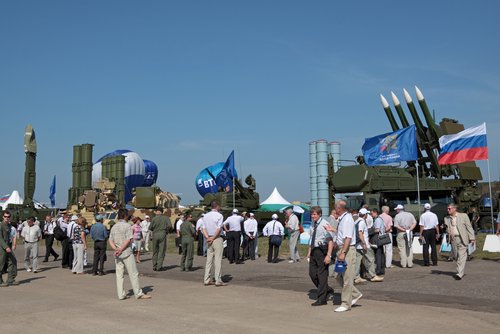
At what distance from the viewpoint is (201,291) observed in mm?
10250

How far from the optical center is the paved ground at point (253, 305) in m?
6.77

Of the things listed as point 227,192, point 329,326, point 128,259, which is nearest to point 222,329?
point 329,326

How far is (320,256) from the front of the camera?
855 centimetres

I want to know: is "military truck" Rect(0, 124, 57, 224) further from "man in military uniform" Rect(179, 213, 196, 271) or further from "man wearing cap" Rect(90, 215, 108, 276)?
"man in military uniform" Rect(179, 213, 196, 271)

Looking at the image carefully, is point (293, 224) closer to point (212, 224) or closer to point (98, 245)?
point (212, 224)

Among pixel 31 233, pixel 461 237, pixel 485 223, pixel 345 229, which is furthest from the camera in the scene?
pixel 485 223

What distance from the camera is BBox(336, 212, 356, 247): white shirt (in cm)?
805

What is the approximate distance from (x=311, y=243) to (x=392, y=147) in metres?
13.7

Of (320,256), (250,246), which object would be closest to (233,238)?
(250,246)

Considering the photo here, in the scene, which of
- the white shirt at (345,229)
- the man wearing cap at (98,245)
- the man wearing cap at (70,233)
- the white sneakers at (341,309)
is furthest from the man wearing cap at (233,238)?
the white sneakers at (341,309)

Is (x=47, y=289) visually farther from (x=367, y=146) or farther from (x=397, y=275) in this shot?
(x=367, y=146)

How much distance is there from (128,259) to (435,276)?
688 centimetres

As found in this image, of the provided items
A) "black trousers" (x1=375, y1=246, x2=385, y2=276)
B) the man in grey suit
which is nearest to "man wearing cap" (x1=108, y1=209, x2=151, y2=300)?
"black trousers" (x1=375, y1=246, x2=385, y2=276)

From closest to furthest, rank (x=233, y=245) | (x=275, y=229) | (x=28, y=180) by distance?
(x=233, y=245)
(x=275, y=229)
(x=28, y=180)
